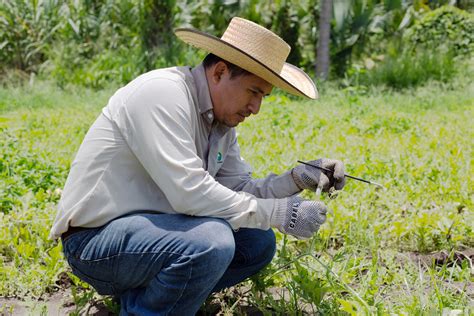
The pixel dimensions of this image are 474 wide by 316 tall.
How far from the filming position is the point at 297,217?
2.63m

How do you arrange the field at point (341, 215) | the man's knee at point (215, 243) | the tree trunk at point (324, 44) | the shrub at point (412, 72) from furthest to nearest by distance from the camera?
1. the tree trunk at point (324, 44)
2. the shrub at point (412, 72)
3. the field at point (341, 215)
4. the man's knee at point (215, 243)

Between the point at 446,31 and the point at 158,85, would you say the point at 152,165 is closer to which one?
the point at 158,85

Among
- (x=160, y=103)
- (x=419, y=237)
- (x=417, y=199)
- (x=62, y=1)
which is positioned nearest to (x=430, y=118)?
(x=417, y=199)

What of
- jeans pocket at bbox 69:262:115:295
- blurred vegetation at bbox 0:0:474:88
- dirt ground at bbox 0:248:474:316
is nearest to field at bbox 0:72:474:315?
dirt ground at bbox 0:248:474:316

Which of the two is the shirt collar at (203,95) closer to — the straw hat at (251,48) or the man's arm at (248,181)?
the straw hat at (251,48)

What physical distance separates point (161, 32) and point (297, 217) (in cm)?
966

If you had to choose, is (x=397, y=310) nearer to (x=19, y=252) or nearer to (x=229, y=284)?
(x=229, y=284)

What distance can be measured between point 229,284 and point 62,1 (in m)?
11.4

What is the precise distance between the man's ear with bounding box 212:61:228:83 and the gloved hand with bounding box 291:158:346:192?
0.64 m

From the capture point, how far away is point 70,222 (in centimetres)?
262

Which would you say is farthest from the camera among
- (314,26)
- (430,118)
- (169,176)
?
(314,26)

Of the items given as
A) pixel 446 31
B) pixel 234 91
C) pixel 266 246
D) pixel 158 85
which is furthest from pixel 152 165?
pixel 446 31

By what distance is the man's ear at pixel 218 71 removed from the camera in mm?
2686

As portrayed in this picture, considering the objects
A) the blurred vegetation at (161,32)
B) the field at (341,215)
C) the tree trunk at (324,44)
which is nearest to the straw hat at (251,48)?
the field at (341,215)
